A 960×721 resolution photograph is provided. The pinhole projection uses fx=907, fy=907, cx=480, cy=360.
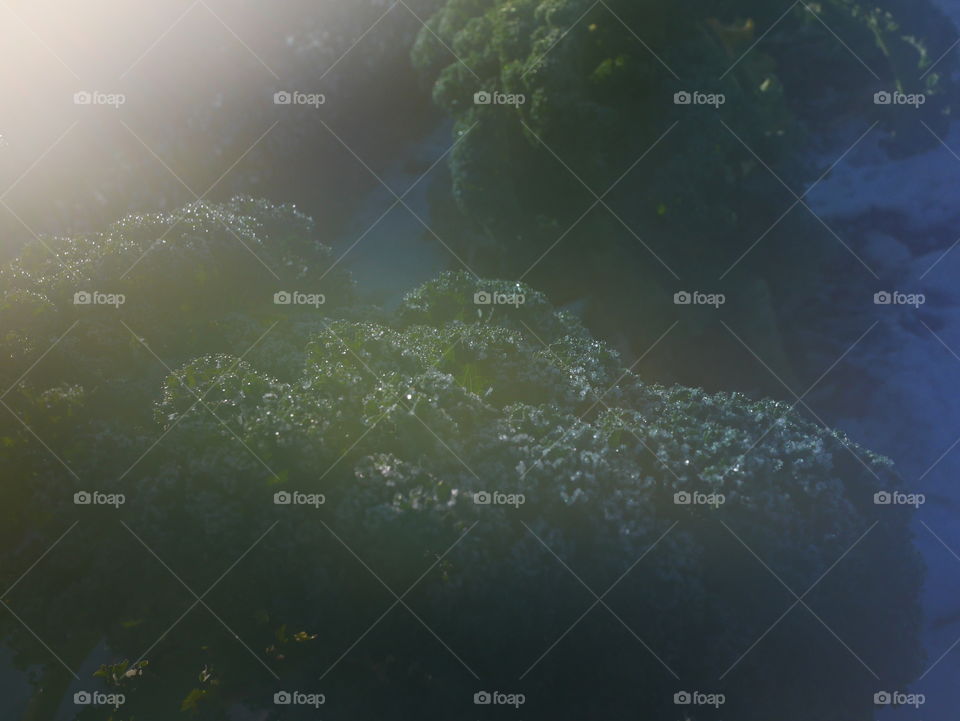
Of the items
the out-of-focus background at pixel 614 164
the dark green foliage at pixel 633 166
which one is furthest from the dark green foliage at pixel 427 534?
the dark green foliage at pixel 633 166

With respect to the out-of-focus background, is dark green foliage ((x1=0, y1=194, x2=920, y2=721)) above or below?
below

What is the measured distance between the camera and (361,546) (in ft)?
22.7

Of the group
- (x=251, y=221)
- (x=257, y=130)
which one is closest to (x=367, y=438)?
(x=251, y=221)

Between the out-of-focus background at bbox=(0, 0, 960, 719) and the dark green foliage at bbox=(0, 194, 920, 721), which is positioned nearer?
the dark green foliage at bbox=(0, 194, 920, 721)

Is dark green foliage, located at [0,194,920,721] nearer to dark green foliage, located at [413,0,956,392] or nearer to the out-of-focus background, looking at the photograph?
the out-of-focus background

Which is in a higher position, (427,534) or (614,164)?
(614,164)

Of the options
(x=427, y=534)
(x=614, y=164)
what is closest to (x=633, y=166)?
(x=614, y=164)

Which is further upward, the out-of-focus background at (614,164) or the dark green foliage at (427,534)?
the out-of-focus background at (614,164)

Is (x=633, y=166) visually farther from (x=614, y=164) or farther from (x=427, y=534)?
(x=427, y=534)

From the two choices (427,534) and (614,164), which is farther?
(614,164)

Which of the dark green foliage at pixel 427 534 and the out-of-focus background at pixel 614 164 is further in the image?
the out-of-focus background at pixel 614 164

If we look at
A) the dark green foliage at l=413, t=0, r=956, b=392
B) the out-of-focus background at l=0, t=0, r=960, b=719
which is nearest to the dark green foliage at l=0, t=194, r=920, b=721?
the out-of-focus background at l=0, t=0, r=960, b=719

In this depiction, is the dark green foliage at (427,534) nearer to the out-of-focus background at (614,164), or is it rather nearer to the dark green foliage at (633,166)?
the out-of-focus background at (614,164)

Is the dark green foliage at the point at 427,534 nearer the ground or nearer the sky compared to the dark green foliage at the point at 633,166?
nearer the ground
